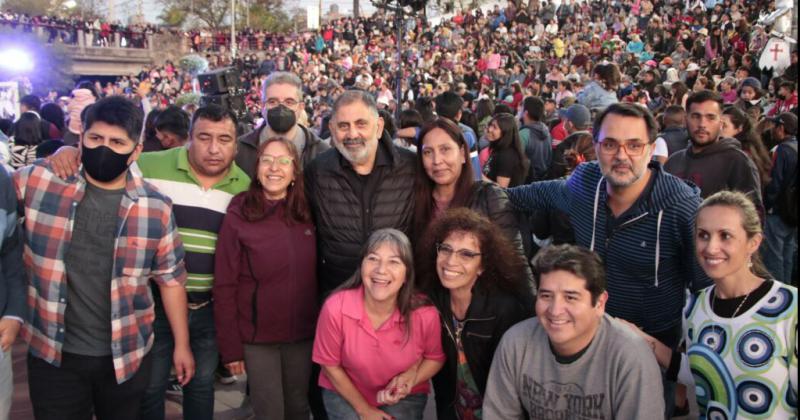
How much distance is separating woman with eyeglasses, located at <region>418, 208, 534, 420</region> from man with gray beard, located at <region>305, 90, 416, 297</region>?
0.35 meters

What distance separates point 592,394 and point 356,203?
4.71 ft

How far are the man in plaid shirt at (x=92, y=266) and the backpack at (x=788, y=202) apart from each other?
4.51 m

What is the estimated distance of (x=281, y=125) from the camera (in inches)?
160

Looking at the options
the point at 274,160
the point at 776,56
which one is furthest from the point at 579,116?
the point at 776,56

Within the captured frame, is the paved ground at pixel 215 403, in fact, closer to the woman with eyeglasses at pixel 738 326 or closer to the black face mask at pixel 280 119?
the black face mask at pixel 280 119

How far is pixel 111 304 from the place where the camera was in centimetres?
266

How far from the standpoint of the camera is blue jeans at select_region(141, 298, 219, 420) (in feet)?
10.1

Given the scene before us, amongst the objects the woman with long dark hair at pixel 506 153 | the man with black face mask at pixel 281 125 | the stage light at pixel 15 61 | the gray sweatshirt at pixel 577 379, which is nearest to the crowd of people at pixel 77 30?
the stage light at pixel 15 61

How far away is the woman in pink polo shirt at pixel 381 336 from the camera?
2.91 meters

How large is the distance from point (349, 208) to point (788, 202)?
12.1 feet

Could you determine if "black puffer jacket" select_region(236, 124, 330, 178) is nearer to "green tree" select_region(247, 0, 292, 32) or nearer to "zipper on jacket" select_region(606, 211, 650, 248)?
"zipper on jacket" select_region(606, 211, 650, 248)

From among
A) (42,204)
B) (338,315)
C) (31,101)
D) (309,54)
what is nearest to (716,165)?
(338,315)

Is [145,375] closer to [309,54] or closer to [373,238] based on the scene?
[373,238]

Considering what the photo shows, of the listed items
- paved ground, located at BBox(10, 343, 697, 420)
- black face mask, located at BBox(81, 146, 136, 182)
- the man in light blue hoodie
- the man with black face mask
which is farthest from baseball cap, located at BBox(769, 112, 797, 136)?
black face mask, located at BBox(81, 146, 136, 182)
